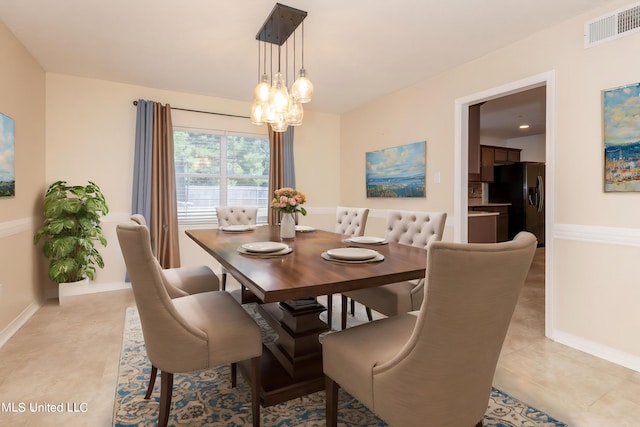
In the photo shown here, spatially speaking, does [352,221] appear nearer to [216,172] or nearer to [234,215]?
[234,215]

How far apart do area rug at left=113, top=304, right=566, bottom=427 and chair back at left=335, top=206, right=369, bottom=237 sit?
149 centimetres

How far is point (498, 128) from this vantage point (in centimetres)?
634

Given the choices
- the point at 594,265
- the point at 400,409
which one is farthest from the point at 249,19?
the point at 594,265

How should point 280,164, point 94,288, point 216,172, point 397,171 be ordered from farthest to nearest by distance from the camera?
point 280,164 → point 216,172 → point 397,171 → point 94,288

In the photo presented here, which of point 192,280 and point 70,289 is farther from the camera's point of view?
point 70,289

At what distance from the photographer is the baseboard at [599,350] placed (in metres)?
2.14

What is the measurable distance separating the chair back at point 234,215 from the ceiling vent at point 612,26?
3246mm

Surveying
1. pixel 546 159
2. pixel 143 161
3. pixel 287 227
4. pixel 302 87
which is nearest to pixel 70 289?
pixel 143 161

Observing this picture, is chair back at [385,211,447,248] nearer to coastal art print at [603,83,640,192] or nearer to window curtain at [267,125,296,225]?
coastal art print at [603,83,640,192]

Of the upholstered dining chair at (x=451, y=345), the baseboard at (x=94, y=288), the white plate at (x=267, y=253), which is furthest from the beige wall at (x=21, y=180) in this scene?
the upholstered dining chair at (x=451, y=345)

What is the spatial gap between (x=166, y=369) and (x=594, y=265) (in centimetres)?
282

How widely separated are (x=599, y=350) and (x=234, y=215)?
3.31 m

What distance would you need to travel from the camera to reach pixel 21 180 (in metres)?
2.94

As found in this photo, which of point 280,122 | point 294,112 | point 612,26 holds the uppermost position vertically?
point 612,26
